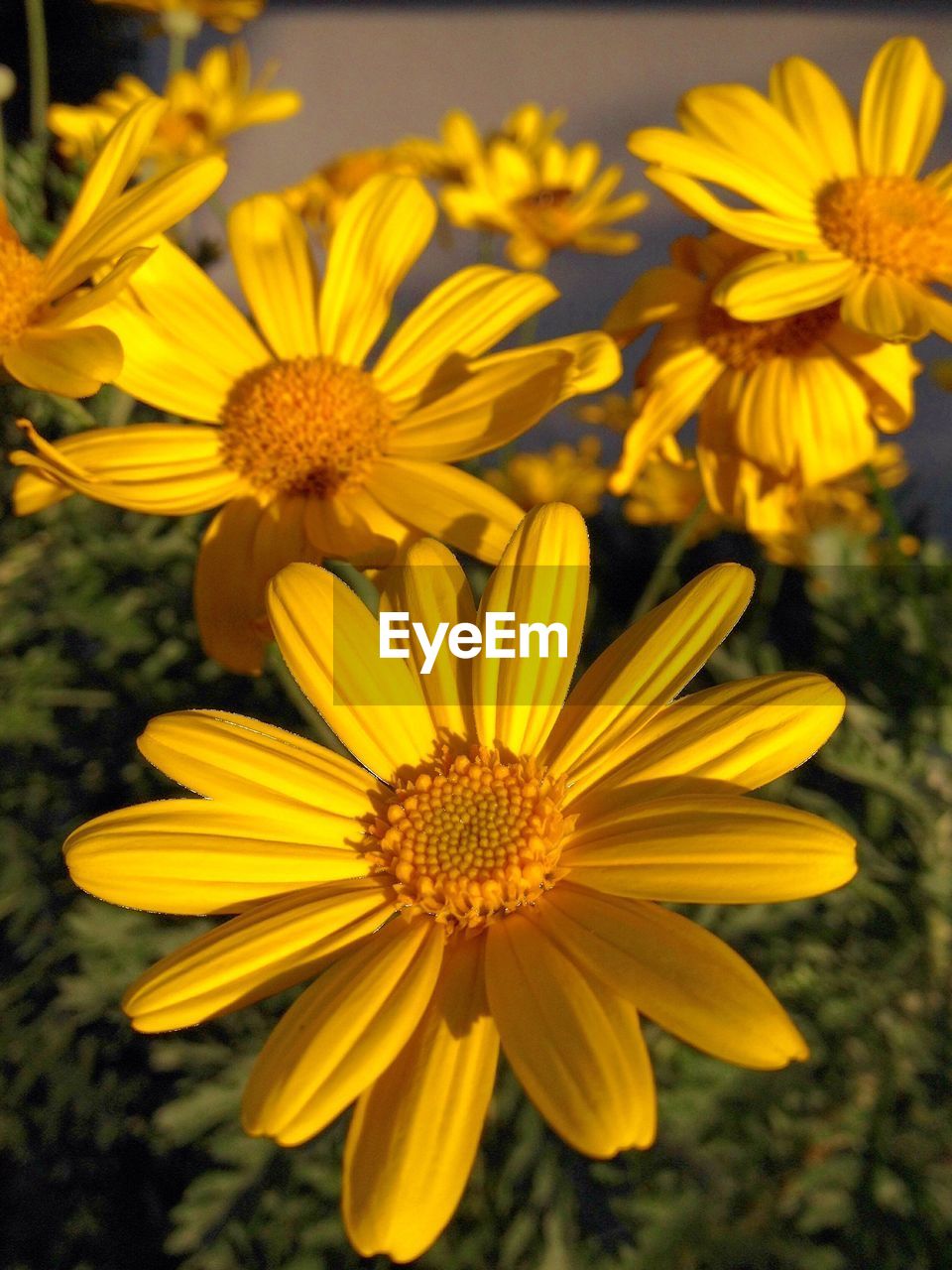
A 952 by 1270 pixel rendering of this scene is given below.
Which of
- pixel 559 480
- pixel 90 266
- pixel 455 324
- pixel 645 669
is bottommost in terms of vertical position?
pixel 559 480

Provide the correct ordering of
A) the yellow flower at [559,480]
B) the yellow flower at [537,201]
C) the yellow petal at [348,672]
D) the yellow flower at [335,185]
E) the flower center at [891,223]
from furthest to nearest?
1. the yellow flower at [559,480]
2. the yellow flower at [537,201]
3. the yellow flower at [335,185]
4. the flower center at [891,223]
5. the yellow petal at [348,672]

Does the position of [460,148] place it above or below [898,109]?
below

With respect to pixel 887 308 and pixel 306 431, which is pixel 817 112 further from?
pixel 306 431

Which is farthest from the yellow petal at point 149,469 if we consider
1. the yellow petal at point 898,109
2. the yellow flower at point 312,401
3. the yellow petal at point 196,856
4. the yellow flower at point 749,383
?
the yellow petal at point 898,109

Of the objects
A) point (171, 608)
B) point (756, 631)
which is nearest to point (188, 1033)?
point (171, 608)

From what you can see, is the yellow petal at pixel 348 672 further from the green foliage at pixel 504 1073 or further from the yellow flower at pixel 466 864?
the green foliage at pixel 504 1073

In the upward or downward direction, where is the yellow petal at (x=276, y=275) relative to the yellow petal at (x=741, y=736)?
upward

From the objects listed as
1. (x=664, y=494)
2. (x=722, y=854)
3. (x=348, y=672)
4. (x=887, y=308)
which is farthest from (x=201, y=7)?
(x=722, y=854)
